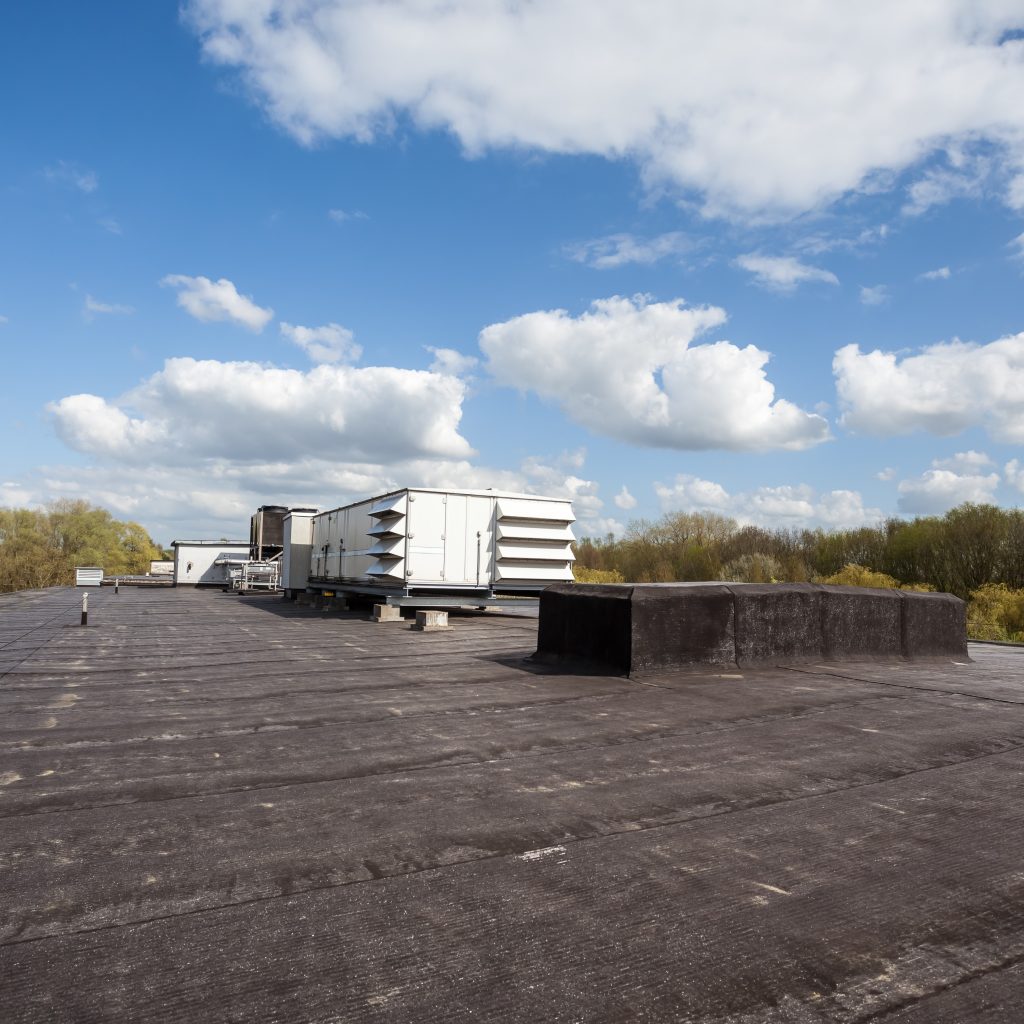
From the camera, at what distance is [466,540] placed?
17.0 meters

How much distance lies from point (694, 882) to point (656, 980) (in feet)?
2.53

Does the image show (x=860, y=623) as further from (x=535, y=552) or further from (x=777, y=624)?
(x=535, y=552)

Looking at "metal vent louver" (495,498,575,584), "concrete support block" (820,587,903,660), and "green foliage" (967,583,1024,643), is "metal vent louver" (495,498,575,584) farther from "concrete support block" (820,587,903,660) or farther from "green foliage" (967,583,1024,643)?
"green foliage" (967,583,1024,643)

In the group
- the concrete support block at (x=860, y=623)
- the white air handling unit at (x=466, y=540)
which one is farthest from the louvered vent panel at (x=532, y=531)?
the concrete support block at (x=860, y=623)

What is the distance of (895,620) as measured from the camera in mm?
9898

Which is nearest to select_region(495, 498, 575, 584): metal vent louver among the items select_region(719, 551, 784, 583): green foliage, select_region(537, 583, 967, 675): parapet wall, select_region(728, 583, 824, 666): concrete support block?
select_region(537, 583, 967, 675): parapet wall

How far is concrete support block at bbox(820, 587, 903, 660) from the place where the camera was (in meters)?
9.45

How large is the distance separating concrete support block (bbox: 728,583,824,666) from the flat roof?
1.92 metres

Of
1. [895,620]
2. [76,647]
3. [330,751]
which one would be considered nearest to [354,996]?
[330,751]

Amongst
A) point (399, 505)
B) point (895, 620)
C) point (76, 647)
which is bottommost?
point (76, 647)

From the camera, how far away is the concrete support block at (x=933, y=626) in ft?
32.8

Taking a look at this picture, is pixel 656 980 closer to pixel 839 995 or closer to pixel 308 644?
pixel 839 995

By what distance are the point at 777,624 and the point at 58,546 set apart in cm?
7659

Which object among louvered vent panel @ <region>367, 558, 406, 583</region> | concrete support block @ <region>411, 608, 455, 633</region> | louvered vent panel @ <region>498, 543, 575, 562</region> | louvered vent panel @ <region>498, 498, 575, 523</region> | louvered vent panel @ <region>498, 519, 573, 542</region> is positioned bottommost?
concrete support block @ <region>411, 608, 455, 633</region>
